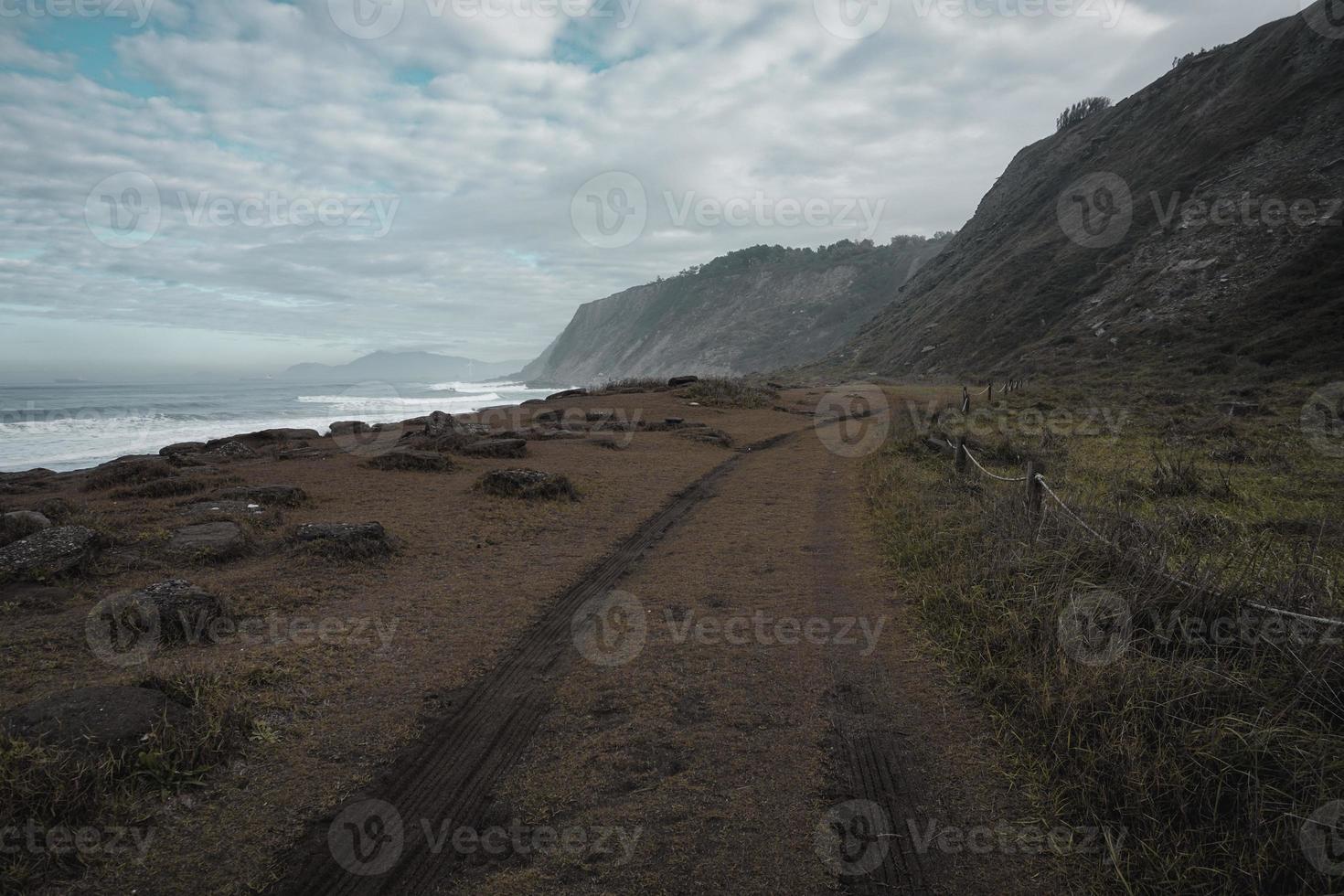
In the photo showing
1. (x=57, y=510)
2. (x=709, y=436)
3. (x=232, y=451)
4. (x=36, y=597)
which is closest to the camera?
(x=36, y=597)

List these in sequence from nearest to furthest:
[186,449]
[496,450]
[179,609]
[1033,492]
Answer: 1. [179,609]
2. [1033,492]
3. [496,450]
4. [186,449]

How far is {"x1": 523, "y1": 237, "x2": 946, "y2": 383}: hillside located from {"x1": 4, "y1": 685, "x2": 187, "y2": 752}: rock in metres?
84.7

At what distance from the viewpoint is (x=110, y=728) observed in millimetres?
3486

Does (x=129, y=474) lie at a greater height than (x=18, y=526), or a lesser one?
greater

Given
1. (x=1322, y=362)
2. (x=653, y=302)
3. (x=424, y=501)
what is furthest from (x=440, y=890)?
(x=653, y=302)

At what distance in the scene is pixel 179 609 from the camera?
5090 mm

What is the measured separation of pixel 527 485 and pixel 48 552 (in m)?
5.79

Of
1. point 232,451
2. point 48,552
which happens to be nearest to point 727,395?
point 232,451

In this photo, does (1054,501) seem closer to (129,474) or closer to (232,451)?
(129,474)

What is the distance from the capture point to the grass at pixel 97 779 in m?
2.85

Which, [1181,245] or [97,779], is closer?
[97,779]

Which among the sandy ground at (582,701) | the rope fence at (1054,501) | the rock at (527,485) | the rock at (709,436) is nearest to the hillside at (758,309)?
the rock at (709,436)

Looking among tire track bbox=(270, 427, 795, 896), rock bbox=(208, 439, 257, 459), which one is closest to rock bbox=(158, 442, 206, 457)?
rock bbox=(208, 439, 257, 459)

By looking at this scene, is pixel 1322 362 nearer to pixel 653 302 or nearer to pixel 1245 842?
pixel 1245 842
